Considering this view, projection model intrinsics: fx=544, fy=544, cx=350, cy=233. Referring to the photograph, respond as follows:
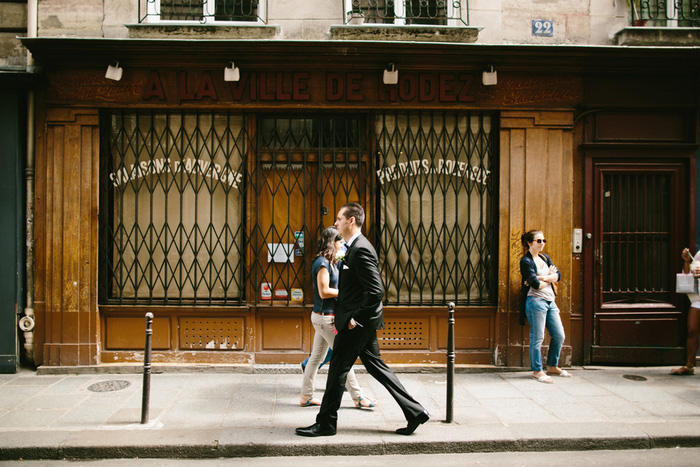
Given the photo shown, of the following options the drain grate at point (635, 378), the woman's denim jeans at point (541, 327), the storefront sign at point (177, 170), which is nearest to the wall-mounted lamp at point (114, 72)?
the storefront sign at point (177, 170)

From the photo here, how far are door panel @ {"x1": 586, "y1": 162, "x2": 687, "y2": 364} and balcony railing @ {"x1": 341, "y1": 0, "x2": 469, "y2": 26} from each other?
122 inches

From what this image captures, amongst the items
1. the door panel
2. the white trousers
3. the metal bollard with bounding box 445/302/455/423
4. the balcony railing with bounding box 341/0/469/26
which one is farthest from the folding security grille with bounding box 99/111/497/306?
the metal bollard with bounding box 445/302/455/423

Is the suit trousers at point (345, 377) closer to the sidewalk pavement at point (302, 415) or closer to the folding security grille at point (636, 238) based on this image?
the sidewalk pavement at point (302, 415)

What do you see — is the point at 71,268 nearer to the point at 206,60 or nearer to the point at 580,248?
the point at 206,60

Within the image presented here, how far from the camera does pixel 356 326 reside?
518 cm

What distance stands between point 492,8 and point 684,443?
20.0 feet

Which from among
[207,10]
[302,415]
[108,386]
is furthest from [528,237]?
[108,386]

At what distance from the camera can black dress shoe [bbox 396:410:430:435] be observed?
523 centimetres

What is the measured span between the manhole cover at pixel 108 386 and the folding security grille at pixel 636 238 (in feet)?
22.6

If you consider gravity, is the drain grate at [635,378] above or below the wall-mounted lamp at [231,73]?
below

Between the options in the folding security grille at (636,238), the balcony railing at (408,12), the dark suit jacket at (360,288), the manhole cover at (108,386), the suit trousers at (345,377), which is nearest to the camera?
the dark suit jacket at (360,288)

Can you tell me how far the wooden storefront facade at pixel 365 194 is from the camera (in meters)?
7.61

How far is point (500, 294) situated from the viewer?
7.88 metres

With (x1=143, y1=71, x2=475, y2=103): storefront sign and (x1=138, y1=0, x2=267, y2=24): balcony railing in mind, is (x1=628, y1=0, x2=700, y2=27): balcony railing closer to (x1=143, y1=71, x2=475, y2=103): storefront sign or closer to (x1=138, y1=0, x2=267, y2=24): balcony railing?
(x1=143, y1=71, x2=475, y2=103): storefront sign
